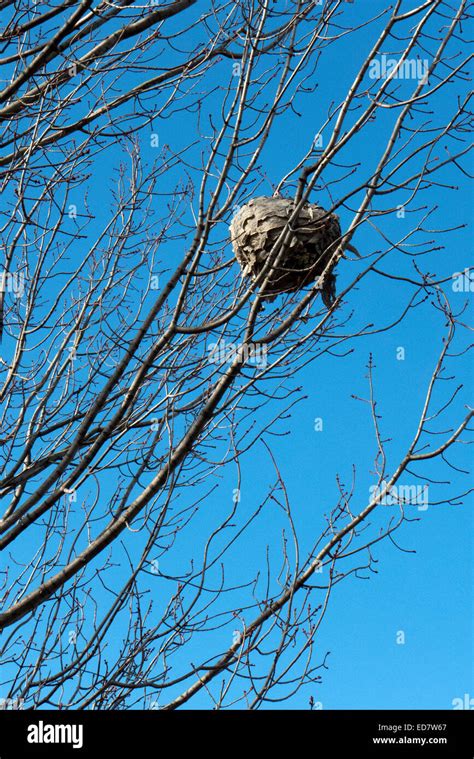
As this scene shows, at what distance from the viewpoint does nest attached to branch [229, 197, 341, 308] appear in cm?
361

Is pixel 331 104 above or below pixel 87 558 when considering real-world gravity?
above

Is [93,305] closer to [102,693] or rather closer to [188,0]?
[188,0]

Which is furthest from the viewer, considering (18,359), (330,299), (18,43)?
(18,359)

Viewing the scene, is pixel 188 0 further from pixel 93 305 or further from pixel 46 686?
pixel 46 686

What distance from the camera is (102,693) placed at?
3.55 metres

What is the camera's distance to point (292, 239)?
136 inches

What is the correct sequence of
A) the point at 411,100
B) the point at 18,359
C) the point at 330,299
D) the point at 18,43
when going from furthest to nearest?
1. the point at 18,359
2. the point at 18,43
3. the point at 330,299
4. the point at 411,100

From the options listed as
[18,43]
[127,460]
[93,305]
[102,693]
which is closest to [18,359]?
[93,305]

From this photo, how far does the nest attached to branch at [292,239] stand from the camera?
361 centimetres

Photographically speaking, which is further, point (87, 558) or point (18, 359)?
point (18, 359)

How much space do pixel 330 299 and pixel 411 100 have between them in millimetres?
892

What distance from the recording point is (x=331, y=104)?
3789 millimetres
